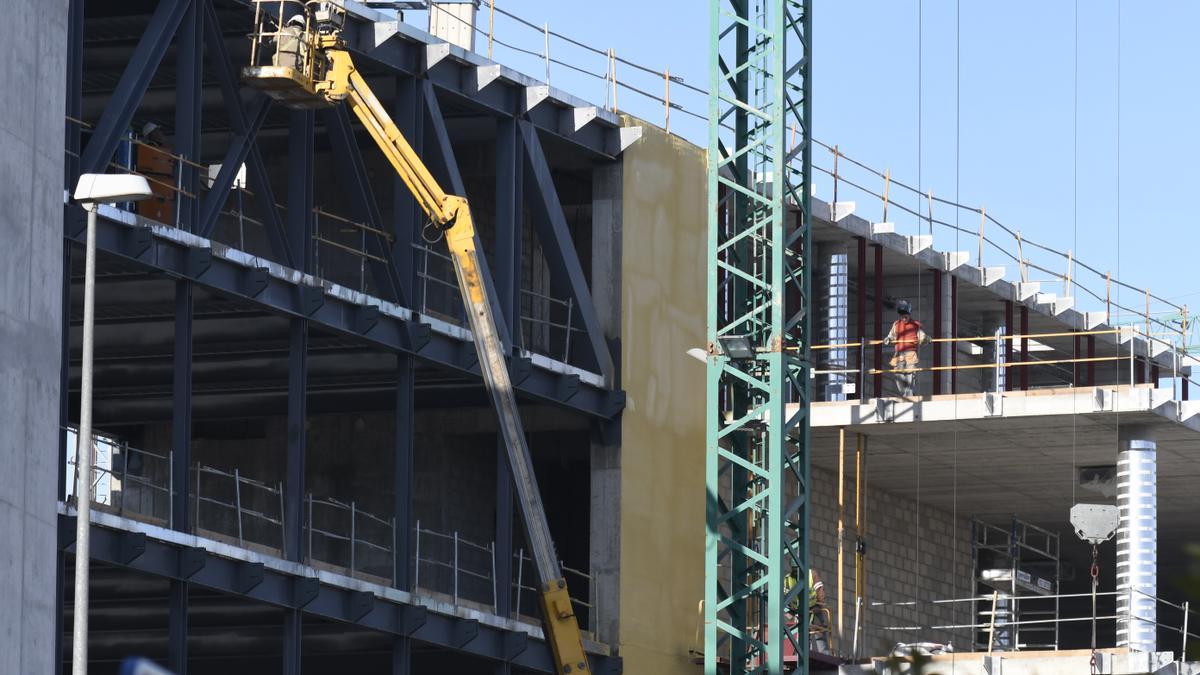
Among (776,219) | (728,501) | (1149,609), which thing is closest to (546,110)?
(776,219)

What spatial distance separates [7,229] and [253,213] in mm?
12934

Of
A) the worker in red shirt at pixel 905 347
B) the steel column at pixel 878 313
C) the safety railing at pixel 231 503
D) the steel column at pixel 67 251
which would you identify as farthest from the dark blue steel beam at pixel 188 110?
the steel column at pixel 878 313

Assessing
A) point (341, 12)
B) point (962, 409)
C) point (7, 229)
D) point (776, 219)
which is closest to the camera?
point (7, 229)

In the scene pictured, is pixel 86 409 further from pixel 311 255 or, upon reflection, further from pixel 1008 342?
pixel 1008 342

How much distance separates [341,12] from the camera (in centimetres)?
3184

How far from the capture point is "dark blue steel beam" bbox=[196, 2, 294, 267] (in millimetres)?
29938

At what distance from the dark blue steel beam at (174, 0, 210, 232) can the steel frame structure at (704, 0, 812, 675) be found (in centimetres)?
925

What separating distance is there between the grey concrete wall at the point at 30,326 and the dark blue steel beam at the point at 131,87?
3.60 ft

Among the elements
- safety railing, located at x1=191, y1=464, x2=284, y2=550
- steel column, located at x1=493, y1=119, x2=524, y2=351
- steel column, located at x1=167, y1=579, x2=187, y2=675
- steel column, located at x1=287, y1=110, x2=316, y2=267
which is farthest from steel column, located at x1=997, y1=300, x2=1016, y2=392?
steel column, located at x1=167, y1=579, x2=187, y2=675

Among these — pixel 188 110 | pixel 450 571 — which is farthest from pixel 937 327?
pixel 188 110

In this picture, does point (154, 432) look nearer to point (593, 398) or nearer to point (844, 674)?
point (593, 398)

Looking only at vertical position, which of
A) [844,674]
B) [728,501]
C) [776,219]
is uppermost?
[776,219]

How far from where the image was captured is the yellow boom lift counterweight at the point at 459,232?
31.4 metres

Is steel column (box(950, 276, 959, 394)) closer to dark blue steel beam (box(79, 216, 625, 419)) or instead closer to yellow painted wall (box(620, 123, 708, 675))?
yellow painted wall (box(620, 123, 708, 675))
